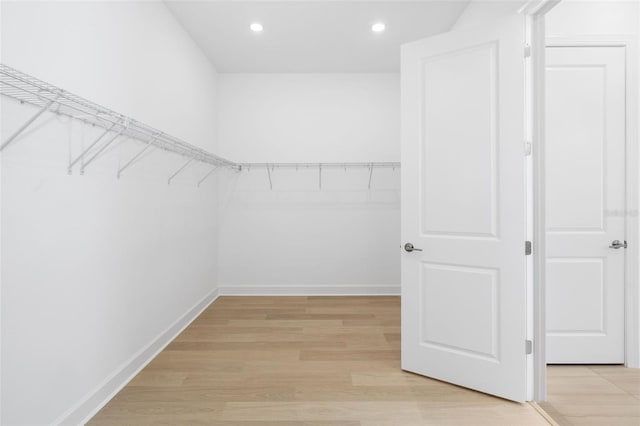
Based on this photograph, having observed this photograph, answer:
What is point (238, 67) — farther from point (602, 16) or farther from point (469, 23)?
point (602, 16)

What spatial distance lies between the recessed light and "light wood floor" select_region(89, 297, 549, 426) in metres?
2.80

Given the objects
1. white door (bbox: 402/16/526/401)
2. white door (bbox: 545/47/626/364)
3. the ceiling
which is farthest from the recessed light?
white door (bbox: 545/47/626/364)

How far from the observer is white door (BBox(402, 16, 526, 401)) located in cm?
205

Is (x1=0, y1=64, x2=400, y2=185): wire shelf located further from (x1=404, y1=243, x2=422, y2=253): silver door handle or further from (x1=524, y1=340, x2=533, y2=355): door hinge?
(x1=524, y1=340, x2=533, y2=355): door hinge

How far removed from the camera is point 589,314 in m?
2.50

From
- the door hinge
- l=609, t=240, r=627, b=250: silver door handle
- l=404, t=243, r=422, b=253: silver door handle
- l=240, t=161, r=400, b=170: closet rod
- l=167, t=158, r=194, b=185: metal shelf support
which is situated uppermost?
l=240, t=161, r=400, b=170: closet rod

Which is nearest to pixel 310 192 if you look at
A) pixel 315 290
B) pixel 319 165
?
pixel 319 165

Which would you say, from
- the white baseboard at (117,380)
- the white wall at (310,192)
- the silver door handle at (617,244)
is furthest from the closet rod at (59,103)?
the silver door handle at (617,244)

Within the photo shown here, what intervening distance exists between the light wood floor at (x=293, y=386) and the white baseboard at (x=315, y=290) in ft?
3.29

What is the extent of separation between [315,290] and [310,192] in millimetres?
1238

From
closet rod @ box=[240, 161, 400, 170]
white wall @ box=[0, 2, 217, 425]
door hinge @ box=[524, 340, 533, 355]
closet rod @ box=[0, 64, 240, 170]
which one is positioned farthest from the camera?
closet rod @ box=[240, 161, 400, 170]

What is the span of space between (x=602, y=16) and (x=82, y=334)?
3914mm

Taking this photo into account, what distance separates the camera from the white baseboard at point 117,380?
1792 millimetres

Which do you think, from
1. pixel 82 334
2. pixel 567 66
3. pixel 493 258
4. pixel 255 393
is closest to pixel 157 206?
pixel 82 334
